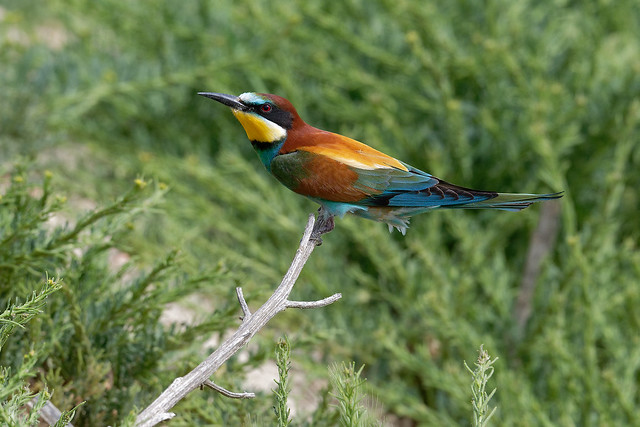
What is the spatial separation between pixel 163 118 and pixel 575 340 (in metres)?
2.21

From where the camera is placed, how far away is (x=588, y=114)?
3348mm

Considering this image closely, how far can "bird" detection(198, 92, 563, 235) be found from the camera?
1.38 metres

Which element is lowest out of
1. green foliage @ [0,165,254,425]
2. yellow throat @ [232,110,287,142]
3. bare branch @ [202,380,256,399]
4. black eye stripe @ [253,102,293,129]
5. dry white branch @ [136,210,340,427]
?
green foliage @ [0,165,254,425]

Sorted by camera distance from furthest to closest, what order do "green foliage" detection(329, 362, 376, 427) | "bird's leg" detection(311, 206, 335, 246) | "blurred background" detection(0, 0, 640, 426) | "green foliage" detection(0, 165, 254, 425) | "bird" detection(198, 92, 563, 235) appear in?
"blurred background" detection(0, 0, 640, 426), "green foliage" detection(0, 165, 254, 425), "bird's leg" detection(311, 206, 335, 246), "bird" detection(198, 92, 563, 235), "green foliage" detection(329, 362, 376, 427)

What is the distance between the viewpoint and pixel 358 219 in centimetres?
284

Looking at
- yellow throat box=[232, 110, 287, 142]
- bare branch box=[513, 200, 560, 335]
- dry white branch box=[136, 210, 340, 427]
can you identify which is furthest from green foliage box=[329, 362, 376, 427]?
bare branch box=[513, 200, 560, 335]

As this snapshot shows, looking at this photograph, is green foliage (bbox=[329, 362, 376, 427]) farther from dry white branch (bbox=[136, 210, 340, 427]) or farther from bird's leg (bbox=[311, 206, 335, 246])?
bird's leg (bbox=[311, 206, 335, 246])

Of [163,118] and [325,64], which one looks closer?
[325,64]

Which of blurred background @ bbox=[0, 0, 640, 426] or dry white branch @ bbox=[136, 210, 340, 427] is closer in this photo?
dry white branch @ bbox=[136, 210, 340, 427]

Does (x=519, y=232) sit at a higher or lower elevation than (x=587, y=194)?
lower

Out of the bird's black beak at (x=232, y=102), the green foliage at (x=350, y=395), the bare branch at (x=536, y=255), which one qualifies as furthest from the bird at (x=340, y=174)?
the bare branch at (x=536, y=255)

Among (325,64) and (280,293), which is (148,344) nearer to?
(280,293)

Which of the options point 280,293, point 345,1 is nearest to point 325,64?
point 345,1

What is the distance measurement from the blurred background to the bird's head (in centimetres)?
44
